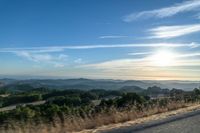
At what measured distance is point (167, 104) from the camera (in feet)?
59.1

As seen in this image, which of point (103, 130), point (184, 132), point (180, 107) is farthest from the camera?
point (180, 107)

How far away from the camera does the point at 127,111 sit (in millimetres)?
14953

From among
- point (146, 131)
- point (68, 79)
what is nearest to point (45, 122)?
point (146, 131)

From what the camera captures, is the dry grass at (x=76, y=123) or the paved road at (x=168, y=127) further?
the dry grass at (x=76, y=123)

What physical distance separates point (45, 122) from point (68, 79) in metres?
138

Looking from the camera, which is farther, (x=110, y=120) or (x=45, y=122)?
(x=110, y=120)

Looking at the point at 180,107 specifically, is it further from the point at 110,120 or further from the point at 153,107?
the point at 110,120

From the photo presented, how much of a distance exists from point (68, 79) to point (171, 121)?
138154 mm

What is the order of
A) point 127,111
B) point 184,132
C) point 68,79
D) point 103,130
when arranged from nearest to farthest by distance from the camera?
1. point 184,132
2. point 103,130
3. point 127,111
4. point 68,79

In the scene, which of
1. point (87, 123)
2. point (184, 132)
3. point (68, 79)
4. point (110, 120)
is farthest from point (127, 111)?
point (68, 79)

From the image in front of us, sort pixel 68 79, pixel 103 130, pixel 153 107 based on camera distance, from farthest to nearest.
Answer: pixel 68 79 < pixel 153 107 < pixel 103 130

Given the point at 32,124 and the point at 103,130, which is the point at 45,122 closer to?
the point at 32,124

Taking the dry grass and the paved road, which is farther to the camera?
the dry grass

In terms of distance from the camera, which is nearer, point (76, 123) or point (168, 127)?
point (168, 127)
